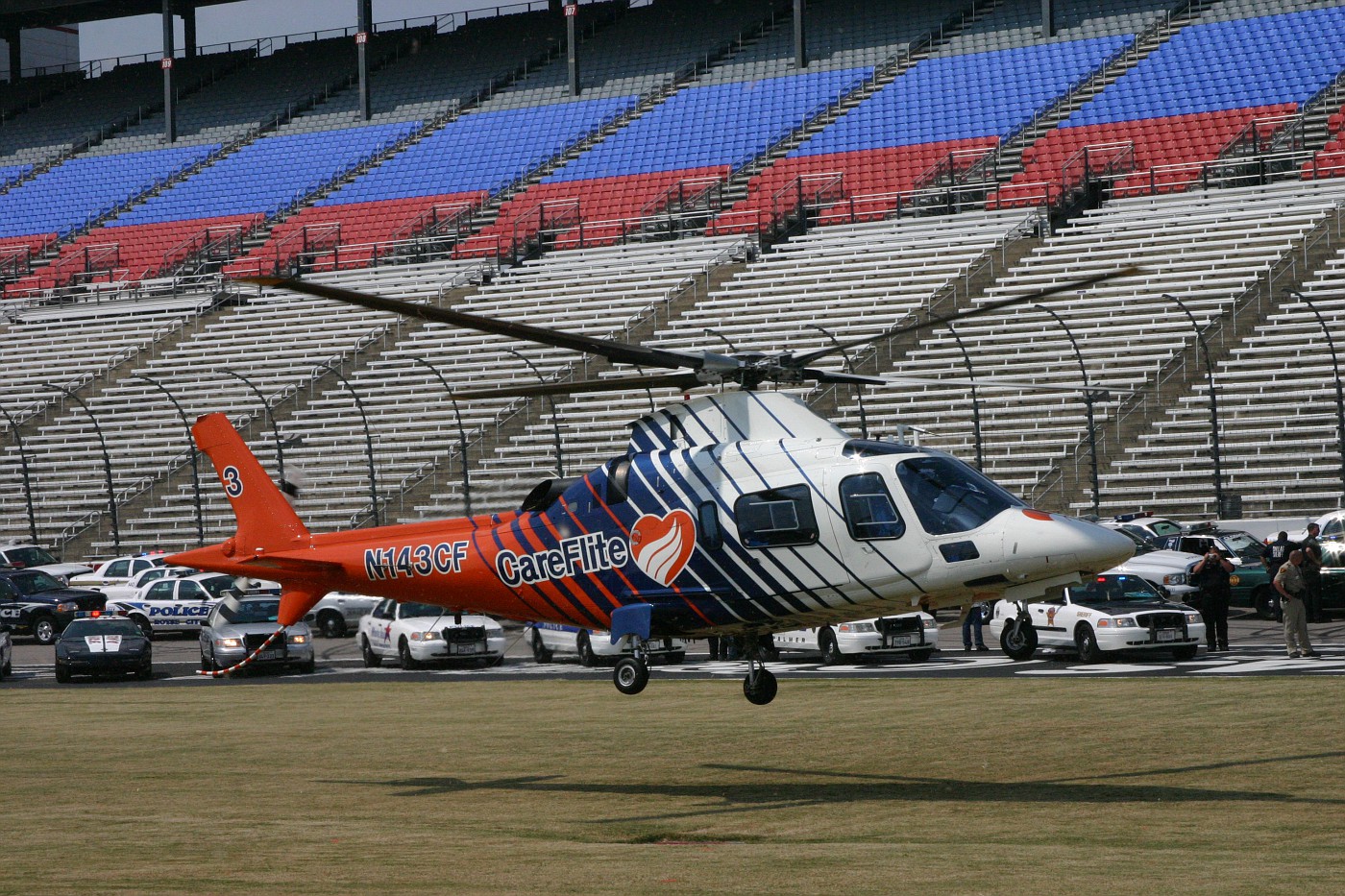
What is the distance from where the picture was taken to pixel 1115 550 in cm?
1373

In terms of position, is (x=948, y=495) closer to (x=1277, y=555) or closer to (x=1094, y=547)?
(x=1094, y=547)

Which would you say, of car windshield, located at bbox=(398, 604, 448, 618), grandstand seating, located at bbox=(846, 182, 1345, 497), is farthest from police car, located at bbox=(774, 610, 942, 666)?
grandstand seating, located at bbox=(846, 182, 1345, 497)

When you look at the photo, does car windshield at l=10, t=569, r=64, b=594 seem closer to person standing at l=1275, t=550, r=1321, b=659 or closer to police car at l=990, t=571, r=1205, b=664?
police car at l=990, t=571, r=1205, b=664

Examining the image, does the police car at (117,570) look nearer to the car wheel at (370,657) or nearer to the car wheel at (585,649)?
the car wheel at (370,657)

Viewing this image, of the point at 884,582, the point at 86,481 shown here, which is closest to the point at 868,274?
the point at 86,481

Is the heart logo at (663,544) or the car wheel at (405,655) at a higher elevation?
the heart logo at (663,544)

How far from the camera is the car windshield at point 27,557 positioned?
46.3 m

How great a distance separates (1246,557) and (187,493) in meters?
29.2

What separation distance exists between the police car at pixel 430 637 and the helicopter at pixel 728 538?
14.0 meters

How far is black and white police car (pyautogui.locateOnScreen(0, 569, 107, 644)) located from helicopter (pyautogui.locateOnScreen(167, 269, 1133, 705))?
24653 mm

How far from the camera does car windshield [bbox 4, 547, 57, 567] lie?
4631cm

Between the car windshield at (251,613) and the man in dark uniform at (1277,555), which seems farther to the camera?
the man in dark uniform at (1277,555)

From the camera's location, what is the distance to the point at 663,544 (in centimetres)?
1566

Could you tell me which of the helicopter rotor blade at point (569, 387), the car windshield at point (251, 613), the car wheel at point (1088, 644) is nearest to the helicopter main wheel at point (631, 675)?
the helicopter rotor blade at point (569, 387)
